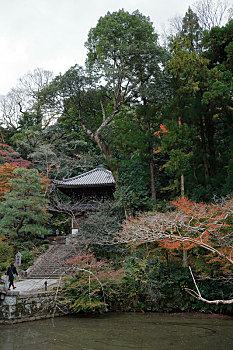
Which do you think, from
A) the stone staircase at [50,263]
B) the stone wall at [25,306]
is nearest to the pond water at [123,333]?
the stone wall at [25,306]

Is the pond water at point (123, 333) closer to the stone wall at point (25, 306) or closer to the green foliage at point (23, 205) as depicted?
the stone wall at point (25, 306)

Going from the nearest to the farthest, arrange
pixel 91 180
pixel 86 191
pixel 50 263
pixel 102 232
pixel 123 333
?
pixel 123 333
pixel 102 232
pixel 50 263
pixel 86 191
pixel 91 180

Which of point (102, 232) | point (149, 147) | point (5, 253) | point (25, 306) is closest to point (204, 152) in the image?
point (149, 147)

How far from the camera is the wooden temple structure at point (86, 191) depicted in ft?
61.3

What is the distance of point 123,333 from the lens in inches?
330

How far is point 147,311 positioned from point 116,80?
10601 mm

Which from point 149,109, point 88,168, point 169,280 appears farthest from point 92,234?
point 88,168

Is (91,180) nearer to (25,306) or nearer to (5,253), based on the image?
(5,253)

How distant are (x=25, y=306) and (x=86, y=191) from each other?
Answer: 10.3 meters

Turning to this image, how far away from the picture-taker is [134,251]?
12570mm

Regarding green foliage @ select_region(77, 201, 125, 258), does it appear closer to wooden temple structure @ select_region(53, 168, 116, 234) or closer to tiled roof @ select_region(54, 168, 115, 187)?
wooden temple structure @ select_region(53, 168, 116, 234)

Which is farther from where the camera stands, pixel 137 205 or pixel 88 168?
pixel 88 168

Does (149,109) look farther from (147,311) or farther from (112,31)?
(147,311)

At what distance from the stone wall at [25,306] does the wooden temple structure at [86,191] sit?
26.0 ft
